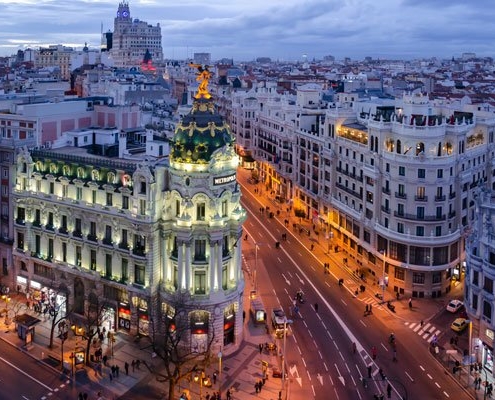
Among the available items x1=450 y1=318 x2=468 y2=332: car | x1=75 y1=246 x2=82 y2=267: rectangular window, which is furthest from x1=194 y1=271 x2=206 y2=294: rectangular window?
x1=450 y1=318 x2=468 y2=332: car

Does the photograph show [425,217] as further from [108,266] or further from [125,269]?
[108,266]

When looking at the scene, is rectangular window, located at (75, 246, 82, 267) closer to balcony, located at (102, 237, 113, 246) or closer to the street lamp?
balcony, located at (102, 237, 113, 246)

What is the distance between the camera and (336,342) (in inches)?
3622

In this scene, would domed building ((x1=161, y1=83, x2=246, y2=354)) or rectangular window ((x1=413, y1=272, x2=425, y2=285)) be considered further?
rectangular window ((x1=413, y1=272, x2=425, y2=285))

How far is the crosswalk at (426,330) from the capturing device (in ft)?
308

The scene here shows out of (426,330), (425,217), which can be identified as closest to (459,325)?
(426,330)

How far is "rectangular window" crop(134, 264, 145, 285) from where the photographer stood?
91.2 metres

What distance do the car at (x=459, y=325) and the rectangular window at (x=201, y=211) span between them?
3861 cm

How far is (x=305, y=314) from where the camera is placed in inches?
3989

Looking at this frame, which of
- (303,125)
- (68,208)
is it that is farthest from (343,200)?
(68,208)

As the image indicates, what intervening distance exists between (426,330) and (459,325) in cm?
465

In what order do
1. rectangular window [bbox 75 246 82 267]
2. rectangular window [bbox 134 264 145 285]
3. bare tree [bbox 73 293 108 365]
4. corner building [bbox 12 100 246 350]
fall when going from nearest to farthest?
1. bare tree [bbox 73 293 108 365]
2. corner building [bbox 12 100 246 350]
3. rectangular window [bbox 134 264 145 285]
4. rectangular window [bbox 75 246 82 267]

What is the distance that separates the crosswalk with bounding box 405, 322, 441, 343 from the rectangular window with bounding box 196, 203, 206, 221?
114 feet

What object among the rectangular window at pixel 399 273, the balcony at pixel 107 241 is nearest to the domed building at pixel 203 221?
the balcony at pixel 107 241
